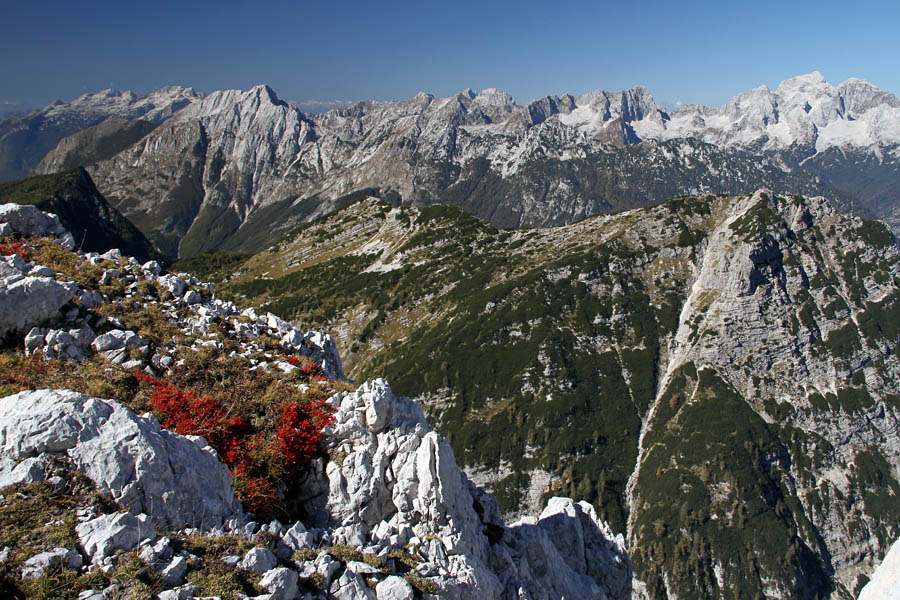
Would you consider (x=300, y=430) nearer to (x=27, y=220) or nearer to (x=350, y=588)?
(x=350, y=588)

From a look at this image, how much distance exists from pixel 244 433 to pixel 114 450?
6648mm

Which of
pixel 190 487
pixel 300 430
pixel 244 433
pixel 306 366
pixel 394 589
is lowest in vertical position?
pixel 394 589

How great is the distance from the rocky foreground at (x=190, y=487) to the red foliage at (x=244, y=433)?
2.73 feet

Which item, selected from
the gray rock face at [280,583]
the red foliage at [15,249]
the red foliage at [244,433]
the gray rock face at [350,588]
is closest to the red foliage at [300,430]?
the red foliage at [244,433]

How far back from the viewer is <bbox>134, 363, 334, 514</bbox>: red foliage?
18125mm

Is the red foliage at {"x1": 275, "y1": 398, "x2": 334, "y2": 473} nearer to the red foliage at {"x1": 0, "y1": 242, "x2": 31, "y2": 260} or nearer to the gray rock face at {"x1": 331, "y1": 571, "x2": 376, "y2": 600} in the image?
the gray rock face at {"x1": 331, "y1": 571, "x2": 376, "y2": 600}

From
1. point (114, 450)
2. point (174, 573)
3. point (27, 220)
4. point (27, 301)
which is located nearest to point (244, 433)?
point (114, 450)

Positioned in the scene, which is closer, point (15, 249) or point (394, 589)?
point (394, 589)

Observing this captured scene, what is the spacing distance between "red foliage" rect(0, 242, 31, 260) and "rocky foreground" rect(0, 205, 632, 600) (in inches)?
6.9

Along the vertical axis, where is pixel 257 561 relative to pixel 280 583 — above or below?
above

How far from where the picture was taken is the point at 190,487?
50.2 feet

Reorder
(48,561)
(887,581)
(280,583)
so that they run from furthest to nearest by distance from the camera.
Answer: (887,581), (280,583), (48,561)

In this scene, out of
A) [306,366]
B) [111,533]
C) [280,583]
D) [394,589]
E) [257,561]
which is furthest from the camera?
[306,366]

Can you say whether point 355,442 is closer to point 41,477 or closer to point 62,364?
point 41,477
